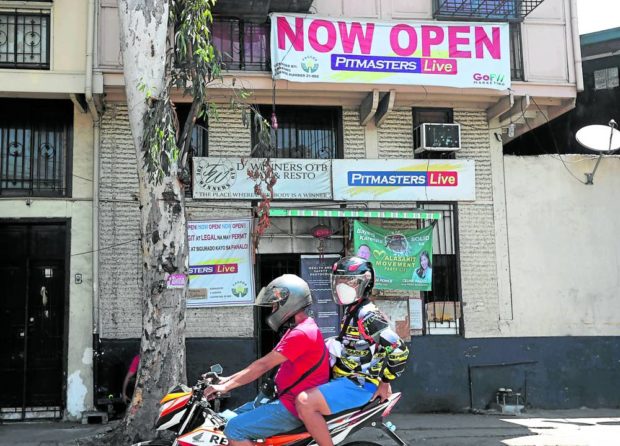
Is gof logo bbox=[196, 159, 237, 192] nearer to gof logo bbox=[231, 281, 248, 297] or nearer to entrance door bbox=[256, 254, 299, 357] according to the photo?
entrance door bbox=[256, 254, 299, 357]

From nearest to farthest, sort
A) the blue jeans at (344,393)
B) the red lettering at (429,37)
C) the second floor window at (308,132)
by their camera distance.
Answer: the blue jeans at (344,393), the red lettering at (429,37), the second floor window at (308,132)

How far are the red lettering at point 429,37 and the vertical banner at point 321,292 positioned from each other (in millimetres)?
3557

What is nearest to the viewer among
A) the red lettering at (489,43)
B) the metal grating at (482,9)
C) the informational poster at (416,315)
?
the red lettering at (489,43)

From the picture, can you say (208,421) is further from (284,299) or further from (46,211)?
(46,211)

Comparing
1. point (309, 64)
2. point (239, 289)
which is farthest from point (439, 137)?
point (239, 289)

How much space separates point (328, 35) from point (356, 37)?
43cm

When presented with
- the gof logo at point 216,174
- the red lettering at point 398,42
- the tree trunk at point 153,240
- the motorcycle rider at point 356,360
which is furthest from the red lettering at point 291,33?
the motorcycle rider at point 356,360

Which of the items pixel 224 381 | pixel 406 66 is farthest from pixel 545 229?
pixel 224 381

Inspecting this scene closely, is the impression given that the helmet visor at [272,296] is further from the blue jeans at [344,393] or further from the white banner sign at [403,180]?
the white banner sign at [403,180]

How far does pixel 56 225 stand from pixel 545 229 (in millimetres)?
7817

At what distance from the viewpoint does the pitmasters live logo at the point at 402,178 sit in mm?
10234

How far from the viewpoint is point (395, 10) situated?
34.2ft

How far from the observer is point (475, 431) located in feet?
28.8

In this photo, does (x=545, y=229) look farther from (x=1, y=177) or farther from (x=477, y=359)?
(x=1, y=177)
